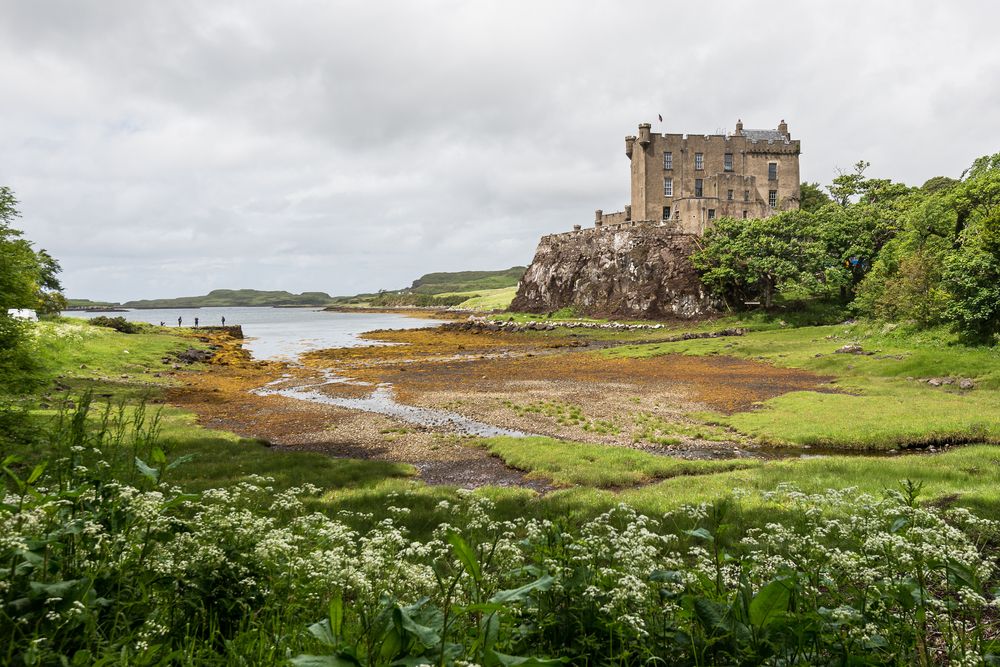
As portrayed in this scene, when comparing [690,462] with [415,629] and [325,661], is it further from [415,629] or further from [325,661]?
[325,661]

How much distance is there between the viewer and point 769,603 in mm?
3621

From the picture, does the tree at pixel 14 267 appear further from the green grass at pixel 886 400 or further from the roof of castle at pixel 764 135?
the roof of castle at pixel 764 135

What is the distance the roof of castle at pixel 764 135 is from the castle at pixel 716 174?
166 mm

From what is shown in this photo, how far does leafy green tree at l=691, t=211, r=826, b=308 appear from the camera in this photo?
6831cm

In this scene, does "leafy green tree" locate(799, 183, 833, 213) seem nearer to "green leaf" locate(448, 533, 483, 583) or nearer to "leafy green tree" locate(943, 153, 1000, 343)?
"leafy green tree" locate(943, 153, 1000, 343)

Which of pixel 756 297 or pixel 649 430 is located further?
pixel 756 297

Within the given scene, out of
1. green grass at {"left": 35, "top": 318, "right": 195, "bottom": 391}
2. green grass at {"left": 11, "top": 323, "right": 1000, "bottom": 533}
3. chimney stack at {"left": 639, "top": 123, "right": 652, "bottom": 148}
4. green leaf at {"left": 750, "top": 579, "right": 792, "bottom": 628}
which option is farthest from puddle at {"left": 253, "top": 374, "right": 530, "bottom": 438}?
chimney stack at {"left": 639, "top": 123, "right": 652, "bottom": 148}

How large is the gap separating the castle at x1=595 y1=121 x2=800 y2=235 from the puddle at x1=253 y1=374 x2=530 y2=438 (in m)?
70.3

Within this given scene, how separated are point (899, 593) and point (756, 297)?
284 ft

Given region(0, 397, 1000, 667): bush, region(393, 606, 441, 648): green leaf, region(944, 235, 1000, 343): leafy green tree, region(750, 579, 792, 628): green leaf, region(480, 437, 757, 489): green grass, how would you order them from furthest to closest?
region(944, 235, 1000, 343): leafy green tree < region(480, 437, 757, 489): green grass < region(750, 579, 792, 628): green leaf < region(0, 397, 1000, 667): bush < region(393, 606, 441, 648): green leaf

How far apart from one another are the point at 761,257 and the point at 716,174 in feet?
81.7

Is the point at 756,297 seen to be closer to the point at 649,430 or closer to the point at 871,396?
the point at 871,396

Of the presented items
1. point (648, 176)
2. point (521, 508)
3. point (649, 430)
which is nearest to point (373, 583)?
point (521, 508)

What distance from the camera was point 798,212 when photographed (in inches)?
2908
